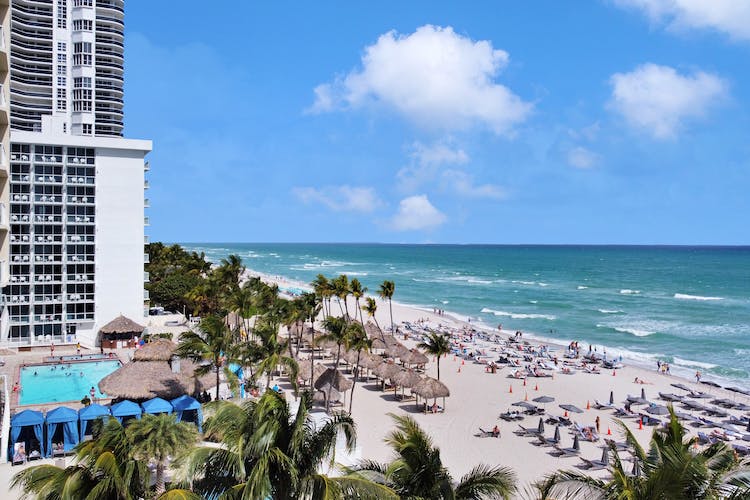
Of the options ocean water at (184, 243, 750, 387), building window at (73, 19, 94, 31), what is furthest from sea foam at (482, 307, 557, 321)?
building window at (73, 19, 94, 31)

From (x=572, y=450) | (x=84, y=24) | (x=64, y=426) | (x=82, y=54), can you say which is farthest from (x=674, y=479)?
(x=84, y=24)

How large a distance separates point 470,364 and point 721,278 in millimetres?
102552

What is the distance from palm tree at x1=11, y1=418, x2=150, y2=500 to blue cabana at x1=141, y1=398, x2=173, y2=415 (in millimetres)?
11250

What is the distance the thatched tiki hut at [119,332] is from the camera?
127 feet

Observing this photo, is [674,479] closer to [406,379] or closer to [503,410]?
[406,379]

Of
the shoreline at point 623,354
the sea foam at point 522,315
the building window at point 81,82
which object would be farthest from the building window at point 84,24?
the sea foam at point 522,315

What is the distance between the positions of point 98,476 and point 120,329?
1302 inches

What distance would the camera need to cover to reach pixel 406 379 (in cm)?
2817

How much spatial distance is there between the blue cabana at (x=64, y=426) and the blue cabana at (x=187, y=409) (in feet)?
→ 10.9

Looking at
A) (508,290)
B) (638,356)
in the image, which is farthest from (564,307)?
(638,356)

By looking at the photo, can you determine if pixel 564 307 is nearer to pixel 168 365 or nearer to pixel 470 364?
pixel 470 364

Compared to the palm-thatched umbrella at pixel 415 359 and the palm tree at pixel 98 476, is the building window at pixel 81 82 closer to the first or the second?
the palm-thatched umbrella at pixel 415 359

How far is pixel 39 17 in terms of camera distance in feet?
208

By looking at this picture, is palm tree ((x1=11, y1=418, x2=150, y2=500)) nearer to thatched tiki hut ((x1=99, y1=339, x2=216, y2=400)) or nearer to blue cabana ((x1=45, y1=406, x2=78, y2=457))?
blue cabana ((x1=45, y1=406, x2=78, y2=457))
